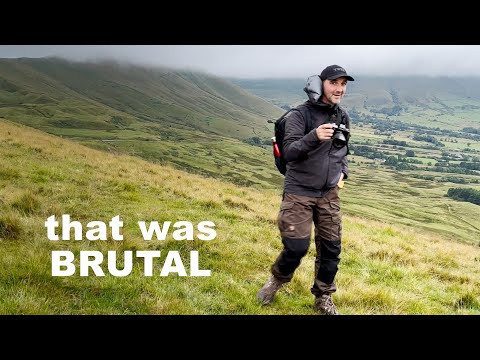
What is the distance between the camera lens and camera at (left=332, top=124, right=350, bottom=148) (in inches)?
214

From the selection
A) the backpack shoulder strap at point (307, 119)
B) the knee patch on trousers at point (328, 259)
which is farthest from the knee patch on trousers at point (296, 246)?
the backpack shoulder strap at point (307, 119)

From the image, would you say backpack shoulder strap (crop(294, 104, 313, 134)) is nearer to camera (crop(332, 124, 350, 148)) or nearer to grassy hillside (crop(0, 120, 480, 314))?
camera (crop(332, 124, 350, 148))

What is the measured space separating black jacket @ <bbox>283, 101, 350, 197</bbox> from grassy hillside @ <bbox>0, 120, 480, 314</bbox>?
1808mm

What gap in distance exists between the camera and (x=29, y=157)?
16.4 m

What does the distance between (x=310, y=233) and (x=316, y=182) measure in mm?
754

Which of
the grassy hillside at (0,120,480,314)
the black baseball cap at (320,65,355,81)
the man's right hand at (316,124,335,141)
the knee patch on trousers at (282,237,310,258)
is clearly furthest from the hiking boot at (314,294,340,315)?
Result: the black baseball cap at (320,65,355,81)

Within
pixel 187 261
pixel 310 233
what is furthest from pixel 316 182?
pixel 187 261

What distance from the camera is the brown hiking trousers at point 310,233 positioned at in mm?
5680

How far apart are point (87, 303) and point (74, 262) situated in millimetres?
1489

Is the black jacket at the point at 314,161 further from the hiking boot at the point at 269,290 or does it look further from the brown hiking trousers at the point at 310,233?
the hiking boot at the point at 269,290

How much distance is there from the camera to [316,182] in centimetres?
564

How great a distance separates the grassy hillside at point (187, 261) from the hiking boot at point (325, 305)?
0.20 metres
